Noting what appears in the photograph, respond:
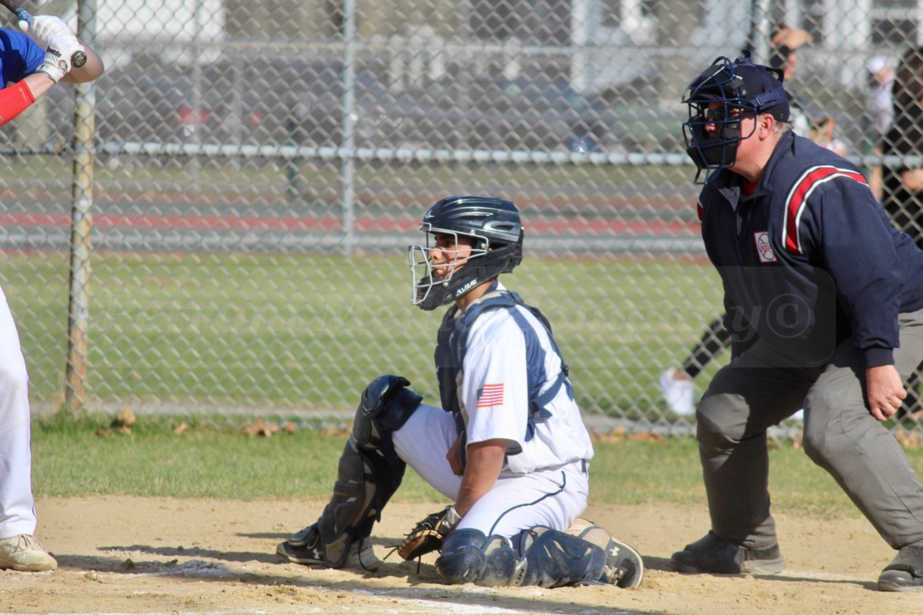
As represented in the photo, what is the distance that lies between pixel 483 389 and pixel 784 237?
1.16 meters

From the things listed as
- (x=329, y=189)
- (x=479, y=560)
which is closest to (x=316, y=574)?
(x=479, y=560)

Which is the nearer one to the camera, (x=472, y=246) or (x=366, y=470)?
(x=472, y=246)

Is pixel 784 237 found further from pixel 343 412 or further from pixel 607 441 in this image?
pixel 343 412

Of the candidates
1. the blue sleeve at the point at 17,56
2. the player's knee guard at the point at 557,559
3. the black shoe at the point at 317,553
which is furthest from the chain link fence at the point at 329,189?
the player's knee guard at the point at 557,559

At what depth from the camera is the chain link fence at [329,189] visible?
7125 mm

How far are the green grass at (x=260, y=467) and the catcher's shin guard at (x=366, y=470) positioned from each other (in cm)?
144

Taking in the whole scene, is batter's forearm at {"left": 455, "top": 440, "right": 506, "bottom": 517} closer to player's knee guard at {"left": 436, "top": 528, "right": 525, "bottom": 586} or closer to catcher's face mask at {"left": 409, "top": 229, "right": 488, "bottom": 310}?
player's knee guard at {"left": 436, "top": 528, "right": 525, "bottom": 586}

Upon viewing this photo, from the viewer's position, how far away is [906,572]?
12.6 ft

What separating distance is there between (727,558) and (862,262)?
4.17 ft

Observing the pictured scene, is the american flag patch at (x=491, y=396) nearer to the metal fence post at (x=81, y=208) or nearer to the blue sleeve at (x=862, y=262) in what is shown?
the blue sleeve at (x=862, y=262)

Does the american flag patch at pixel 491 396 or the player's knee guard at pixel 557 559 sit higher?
the american flag patch at pixel 491 396

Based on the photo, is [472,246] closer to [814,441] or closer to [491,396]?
[491,396]

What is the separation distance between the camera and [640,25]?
12703 millimetres

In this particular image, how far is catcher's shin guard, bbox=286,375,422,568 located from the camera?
13.5 feet
